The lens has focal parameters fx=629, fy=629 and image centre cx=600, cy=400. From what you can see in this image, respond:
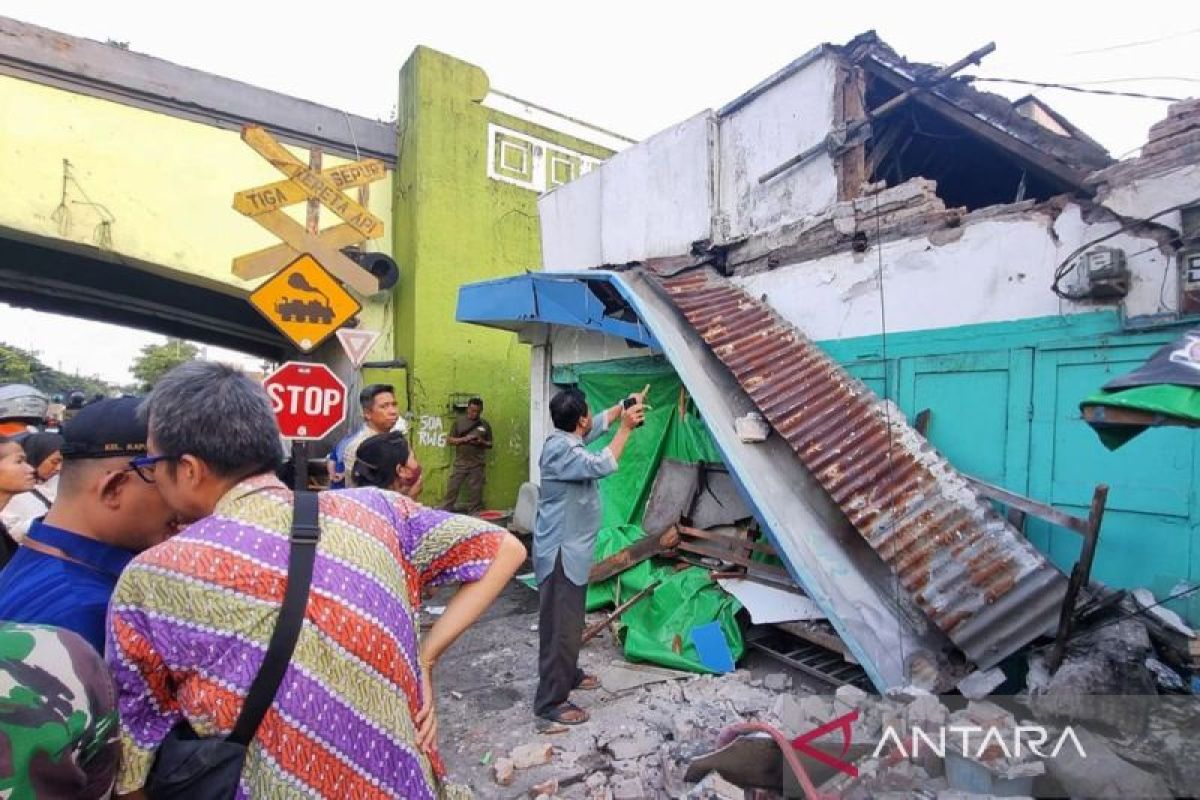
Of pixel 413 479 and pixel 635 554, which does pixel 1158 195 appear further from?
pixel 413 479

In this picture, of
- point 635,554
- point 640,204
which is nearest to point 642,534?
point 635,554

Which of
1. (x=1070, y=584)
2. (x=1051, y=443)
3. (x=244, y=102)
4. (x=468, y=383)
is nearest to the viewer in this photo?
(x=1070, y=584)

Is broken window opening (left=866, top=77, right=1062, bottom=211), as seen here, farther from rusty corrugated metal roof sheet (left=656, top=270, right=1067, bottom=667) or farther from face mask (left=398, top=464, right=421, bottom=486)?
face mask (left=398, top=464, right=421, bottom=486)

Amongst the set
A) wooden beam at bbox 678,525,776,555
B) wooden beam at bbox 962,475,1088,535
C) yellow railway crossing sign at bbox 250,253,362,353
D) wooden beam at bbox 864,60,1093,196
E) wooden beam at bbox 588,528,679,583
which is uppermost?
wooden beam at bbox 864,60,1093,196

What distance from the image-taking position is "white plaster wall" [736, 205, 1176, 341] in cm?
387

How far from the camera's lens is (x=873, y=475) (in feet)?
14.5

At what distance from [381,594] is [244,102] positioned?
1003 cm

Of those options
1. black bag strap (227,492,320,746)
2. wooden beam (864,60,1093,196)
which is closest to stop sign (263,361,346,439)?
black bag strap (227,492,320,746)

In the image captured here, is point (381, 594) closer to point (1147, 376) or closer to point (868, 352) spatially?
point (1147, 376)

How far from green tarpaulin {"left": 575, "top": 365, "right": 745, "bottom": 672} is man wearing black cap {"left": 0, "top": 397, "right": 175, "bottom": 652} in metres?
3.94

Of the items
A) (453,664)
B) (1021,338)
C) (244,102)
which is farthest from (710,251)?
(244,102)

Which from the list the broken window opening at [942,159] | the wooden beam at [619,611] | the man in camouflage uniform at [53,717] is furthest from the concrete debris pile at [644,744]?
the broken window opening at [942,159]

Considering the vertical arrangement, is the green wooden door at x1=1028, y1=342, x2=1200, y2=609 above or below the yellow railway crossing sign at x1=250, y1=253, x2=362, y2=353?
below

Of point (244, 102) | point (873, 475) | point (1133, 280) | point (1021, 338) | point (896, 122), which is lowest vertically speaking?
point (873, 475)
